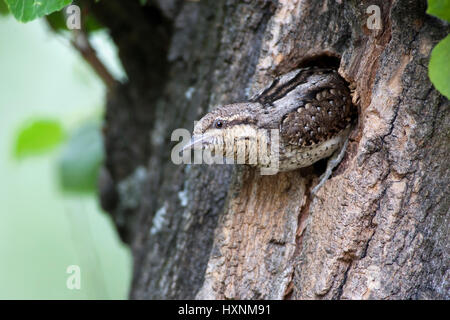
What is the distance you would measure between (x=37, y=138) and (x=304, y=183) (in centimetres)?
243

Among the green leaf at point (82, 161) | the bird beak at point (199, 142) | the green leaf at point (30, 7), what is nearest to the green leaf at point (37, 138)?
the green leaf at point (82, 161)

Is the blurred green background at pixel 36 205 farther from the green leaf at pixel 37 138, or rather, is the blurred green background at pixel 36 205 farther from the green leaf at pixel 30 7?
the green leaf at pixel 30 7

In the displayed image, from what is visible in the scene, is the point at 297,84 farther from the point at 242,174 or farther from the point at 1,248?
the point at 1,248

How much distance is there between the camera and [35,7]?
249cm

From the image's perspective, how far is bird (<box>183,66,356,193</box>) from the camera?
260cm

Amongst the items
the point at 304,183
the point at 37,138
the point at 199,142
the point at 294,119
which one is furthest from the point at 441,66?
the point at 37,138

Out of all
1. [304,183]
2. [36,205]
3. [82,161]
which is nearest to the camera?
[304,183]

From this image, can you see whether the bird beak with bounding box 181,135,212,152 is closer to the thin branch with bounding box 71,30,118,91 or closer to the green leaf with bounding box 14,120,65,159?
the thin branch with bounding box 71,30,118,91

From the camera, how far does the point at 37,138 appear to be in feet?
14.3

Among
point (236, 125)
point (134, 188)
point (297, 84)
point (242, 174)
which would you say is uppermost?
point (297, 84)

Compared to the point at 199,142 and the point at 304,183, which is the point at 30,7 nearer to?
the point at 199,142

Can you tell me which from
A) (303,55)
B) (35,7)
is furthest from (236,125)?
(35,7)

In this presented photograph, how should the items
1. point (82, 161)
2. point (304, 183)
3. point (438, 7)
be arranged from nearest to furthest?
1. point (438, 7)
2. point (304, 183)
3. point (82, 161)
